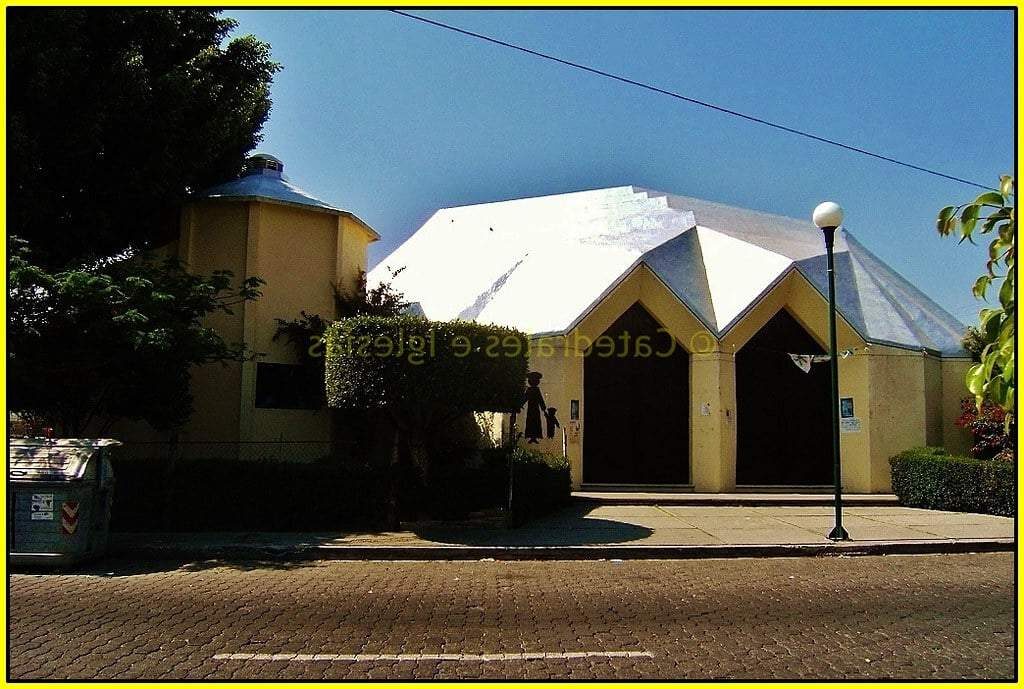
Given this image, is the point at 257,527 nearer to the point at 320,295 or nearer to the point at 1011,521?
the point at 320,295

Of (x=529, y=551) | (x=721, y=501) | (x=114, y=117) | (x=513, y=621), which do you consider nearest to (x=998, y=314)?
(x=513, y=621)

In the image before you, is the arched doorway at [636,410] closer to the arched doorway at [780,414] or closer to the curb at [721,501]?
the arched doorway at [780,414]

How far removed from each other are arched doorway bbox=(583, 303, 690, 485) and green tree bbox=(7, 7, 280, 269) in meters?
9.72

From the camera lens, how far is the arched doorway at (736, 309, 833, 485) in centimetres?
1842

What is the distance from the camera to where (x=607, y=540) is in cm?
1176

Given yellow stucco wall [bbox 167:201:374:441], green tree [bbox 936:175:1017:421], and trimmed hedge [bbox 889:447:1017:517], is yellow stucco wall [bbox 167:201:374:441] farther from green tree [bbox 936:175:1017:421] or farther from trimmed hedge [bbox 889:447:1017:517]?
green tree [bbox 936:175:1017:421]

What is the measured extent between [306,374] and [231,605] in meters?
9.52

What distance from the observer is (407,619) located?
23.5ft

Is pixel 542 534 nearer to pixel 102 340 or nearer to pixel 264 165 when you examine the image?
pixel 102 340

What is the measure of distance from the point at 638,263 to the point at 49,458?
1227cm

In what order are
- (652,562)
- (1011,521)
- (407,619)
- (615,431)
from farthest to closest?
(615,431), (1011,521), (652,562), (407,619)

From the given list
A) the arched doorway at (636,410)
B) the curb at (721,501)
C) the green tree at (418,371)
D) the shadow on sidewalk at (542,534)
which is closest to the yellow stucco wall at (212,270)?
the green tree at (418,371)

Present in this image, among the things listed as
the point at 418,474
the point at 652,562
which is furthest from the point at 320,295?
the point at 652,562

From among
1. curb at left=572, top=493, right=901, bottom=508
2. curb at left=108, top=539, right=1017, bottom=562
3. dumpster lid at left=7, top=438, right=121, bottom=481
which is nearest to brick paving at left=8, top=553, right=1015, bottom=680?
curb at left=108, top=539, right=1017, bottom=562
